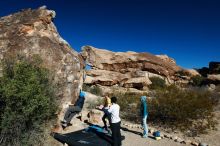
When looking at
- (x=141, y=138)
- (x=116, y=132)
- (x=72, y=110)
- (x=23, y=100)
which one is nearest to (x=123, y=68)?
(x=141, y=138)

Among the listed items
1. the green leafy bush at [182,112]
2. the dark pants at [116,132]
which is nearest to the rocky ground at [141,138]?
the green leafy bush at [182,112]

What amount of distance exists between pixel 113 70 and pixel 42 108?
1082 inches

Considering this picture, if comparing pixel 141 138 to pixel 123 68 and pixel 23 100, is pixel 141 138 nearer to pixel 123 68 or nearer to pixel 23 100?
pixel 23 100

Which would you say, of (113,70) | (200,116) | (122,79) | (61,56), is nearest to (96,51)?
(113,70)

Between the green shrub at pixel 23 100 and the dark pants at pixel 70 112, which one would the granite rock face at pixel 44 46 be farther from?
the green shrub at pixel 23 100

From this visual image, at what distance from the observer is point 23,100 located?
7555 millimetres

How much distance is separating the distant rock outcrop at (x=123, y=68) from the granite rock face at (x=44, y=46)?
1998cm

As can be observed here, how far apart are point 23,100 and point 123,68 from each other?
2848cm

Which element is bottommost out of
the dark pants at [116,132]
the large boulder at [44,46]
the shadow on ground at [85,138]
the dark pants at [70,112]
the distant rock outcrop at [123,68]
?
the shadow on ground at [85,138]

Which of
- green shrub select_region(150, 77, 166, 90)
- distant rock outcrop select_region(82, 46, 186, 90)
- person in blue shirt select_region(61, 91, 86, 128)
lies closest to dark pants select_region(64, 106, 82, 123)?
person in blue shirt select_region(61, 91, 86, 128)

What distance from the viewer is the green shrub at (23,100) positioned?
7.42m

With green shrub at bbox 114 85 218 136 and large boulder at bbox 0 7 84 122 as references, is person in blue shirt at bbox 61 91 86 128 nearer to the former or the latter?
large boulder at bbox 0 7 84 122

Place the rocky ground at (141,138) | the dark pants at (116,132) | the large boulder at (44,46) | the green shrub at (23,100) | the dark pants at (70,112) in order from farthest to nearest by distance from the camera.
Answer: the dark pants at (70,112)
the rocky ground at (141,138)
the large boulder at (44,46)
the dark pants at (116,132)
the green shrub at (23,100)

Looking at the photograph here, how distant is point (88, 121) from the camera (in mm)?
12352
